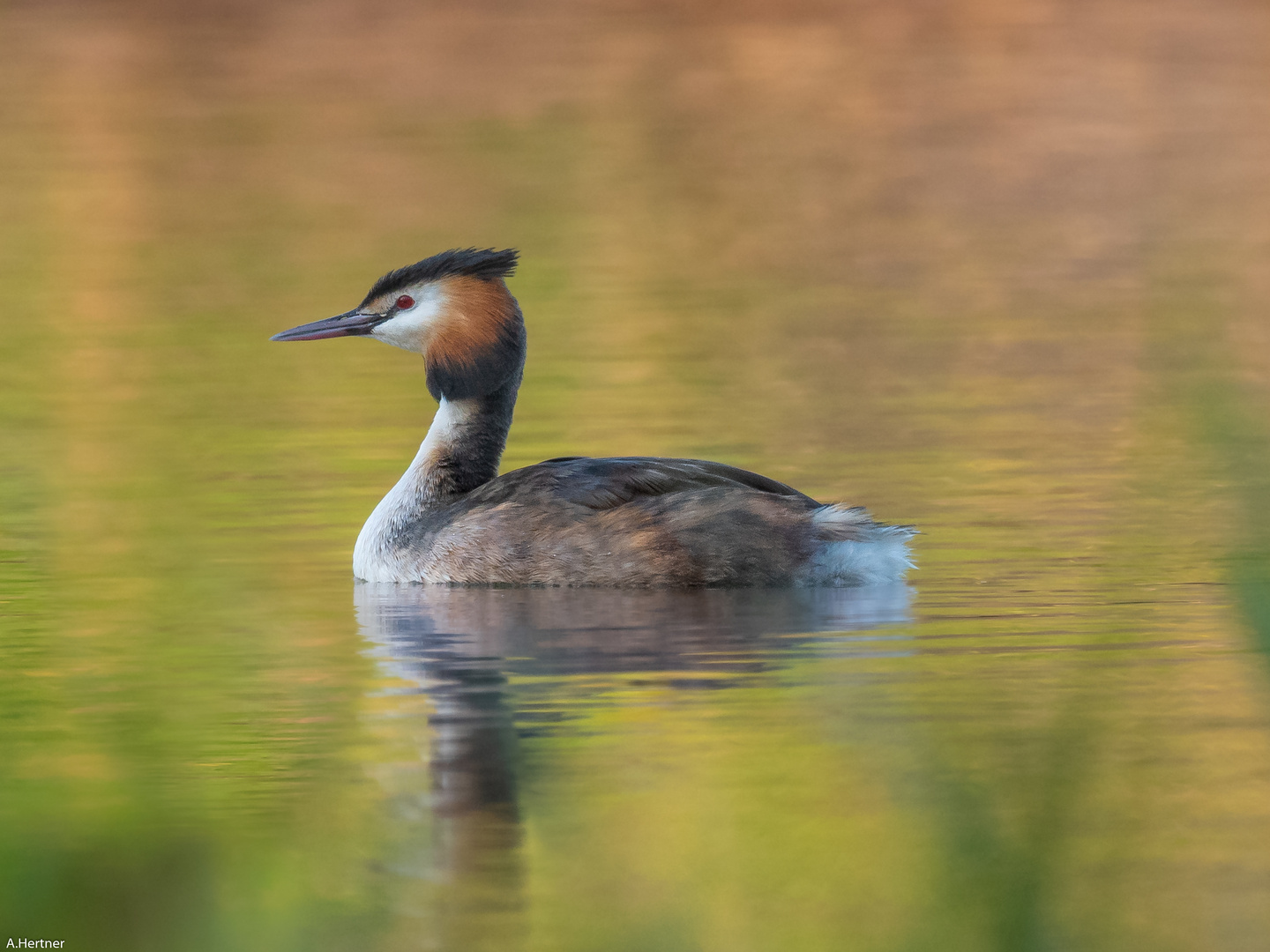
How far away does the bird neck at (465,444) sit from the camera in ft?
28.3

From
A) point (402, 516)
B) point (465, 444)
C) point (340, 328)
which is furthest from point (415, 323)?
point (402, 516)

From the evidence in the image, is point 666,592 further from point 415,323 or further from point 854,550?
point 415,323

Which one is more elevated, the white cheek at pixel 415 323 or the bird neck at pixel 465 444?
the white cheek at pixel 415 323

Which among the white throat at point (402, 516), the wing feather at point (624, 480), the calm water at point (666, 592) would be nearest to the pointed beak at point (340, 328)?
the white throat at point (402, 516)

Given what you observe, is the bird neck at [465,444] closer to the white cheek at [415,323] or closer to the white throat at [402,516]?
the white throat at [402,516]

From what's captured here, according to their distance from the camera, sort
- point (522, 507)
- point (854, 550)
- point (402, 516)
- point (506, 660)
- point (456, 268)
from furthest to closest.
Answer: point (456, 268)
point (402, 516)
point (522, 507)
point (854, 550)
point (506, 660)

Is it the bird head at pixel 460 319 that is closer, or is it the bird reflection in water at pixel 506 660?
the bird reflection in water at pixel 506 660

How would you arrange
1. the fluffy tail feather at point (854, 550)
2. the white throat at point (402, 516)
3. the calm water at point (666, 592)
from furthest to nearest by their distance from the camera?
the white throat at point (402, 516)
the fluffy tail feather at point (854, 550)
the calm water at point (666, 592)

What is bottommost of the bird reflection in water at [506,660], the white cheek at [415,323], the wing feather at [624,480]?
the bird reflection in water at [506,660]

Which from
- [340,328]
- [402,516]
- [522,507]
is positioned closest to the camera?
[522,507]

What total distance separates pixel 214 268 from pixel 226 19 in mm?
17712

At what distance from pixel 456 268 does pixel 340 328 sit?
54cm

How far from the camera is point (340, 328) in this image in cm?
889

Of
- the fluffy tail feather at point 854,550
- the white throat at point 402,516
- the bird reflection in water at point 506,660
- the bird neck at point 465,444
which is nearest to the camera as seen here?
the bird reflection in water at point 506,660
